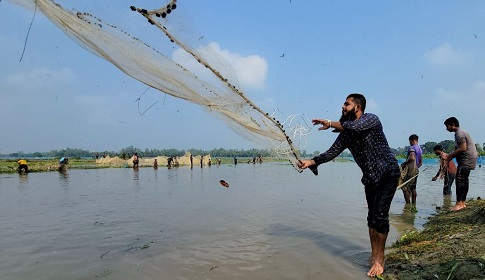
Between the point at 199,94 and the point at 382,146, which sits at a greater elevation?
the point at 199,94

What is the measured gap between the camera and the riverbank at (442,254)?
9.94ft

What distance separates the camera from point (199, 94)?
13.5 ft

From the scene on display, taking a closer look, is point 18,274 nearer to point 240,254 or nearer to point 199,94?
point 240,254

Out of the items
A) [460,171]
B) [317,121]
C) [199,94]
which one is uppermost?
[199,94]

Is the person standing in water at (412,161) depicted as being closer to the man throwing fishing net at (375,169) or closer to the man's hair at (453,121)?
the man's hair at (453,121)

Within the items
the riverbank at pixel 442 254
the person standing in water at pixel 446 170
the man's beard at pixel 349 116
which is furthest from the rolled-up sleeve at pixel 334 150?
the person standing in water at pixel 446 170

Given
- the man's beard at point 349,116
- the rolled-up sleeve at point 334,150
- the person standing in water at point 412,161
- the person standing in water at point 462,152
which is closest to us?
the man's beard at point 349,116

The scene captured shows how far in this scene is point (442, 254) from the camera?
357 centimetres

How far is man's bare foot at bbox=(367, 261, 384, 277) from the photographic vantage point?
11.3 ft

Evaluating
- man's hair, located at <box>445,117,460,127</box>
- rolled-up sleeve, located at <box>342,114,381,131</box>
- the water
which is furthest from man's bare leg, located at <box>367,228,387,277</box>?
man's hair, located at <box>445,117,460,127</box>

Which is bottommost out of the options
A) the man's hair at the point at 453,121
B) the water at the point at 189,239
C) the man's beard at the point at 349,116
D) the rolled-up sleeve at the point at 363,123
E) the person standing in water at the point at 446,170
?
the water at the point at 189,239

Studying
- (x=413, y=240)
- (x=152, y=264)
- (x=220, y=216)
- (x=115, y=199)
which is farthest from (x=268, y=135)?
(x=115, y=199)

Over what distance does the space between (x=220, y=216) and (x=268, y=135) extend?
10.8ft

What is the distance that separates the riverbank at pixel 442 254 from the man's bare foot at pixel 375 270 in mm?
56
